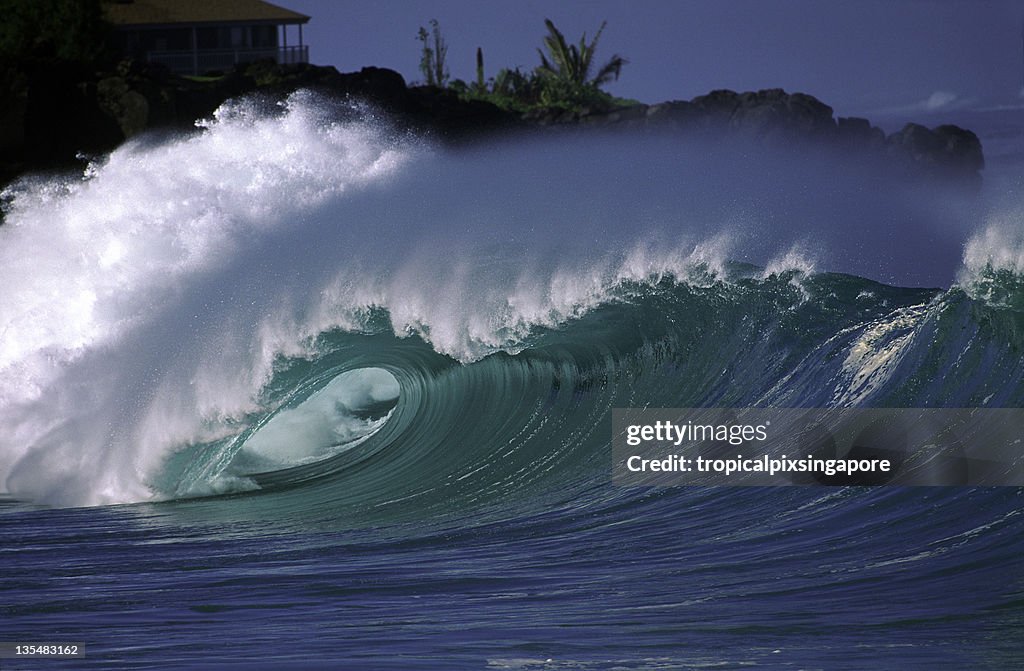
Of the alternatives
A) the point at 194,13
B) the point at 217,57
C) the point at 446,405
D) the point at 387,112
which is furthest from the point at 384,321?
the point at 194,13

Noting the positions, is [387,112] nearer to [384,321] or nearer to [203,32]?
[203,32]

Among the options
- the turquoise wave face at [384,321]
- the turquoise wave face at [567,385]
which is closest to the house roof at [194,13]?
the turquoise wave face at [384,321]

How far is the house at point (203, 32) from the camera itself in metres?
38.4

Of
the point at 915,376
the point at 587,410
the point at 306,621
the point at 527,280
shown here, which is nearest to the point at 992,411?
the point at 915,376

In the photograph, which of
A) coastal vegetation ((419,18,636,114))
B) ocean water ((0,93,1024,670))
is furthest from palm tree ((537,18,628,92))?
ocean water ((0,93,1024,670))

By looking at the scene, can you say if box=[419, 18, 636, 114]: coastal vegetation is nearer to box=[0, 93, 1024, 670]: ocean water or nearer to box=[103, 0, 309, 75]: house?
box=[103, 0, 309, 75]: house

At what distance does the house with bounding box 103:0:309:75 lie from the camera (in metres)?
38.4

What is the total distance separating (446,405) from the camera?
969 cm

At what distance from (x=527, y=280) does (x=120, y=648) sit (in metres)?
5.58

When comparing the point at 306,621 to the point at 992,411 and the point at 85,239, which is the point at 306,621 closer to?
the point at 992,411

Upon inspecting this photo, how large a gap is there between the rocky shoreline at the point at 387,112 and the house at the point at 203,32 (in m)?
3.39

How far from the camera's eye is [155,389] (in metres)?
8.54

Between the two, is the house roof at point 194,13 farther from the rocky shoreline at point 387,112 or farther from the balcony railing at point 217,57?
the rocky shoreline at point 387,112

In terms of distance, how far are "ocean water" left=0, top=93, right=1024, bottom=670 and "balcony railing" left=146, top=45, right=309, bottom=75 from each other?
27.9 meters
